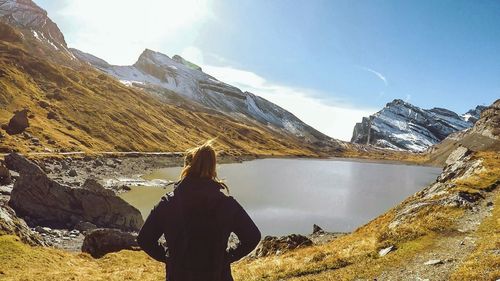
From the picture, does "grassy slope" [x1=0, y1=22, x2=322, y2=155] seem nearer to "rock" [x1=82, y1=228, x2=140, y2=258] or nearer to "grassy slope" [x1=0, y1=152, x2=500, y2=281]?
"rock" [x1=82, y1=228, x2=140, y2=258]

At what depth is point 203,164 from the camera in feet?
22.8

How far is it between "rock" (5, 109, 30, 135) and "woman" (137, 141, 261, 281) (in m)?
117

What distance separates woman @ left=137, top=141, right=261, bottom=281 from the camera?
6711mm

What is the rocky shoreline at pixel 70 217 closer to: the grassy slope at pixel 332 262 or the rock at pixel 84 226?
the rock at pixel 84 226

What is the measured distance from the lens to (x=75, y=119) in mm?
156625

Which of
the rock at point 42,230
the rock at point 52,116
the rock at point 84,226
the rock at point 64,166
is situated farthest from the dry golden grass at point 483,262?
the rock at point 52,116

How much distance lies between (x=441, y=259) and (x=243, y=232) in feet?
48.8

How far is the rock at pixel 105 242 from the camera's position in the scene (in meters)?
31.0

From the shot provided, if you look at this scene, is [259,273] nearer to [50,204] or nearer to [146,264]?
[146,264]

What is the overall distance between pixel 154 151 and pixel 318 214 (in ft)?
351

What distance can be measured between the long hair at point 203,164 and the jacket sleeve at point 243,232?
478mm

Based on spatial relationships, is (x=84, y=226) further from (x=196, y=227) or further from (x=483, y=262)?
(x=196, y=227)

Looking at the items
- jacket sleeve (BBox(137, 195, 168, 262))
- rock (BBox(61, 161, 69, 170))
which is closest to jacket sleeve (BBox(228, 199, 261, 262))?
jacket sleeve (BBox(137, 195, 168, 262))

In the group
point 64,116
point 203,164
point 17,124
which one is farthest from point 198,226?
point 64,116
